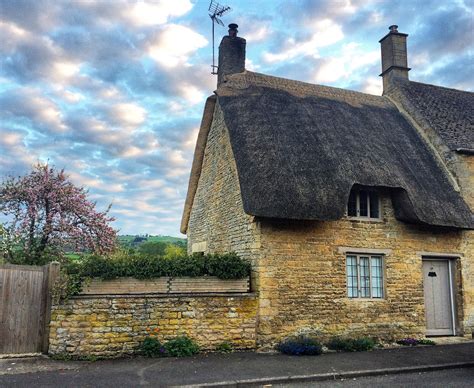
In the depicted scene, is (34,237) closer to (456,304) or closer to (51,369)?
(51,369)

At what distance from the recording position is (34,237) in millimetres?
11977

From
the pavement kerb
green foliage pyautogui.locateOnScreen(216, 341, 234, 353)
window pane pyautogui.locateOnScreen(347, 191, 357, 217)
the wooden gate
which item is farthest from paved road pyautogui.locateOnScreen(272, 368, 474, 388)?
the wooden gate

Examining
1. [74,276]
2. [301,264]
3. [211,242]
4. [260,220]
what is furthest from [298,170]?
[74,276]

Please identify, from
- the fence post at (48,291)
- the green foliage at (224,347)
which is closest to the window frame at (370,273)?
the green foliage at (224,347)

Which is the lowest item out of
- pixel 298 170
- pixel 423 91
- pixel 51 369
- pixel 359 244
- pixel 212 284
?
pixel 51 369

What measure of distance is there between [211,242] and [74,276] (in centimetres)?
576

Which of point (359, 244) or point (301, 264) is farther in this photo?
point (359, 244)

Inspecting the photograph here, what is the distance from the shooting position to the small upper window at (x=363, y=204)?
12031 millimetres

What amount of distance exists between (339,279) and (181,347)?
4.41 m

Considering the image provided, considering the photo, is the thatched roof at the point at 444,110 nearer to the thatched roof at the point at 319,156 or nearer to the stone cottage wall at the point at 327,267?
the thatched roof at the point at 319,156

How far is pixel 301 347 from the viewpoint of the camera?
9.81 meters

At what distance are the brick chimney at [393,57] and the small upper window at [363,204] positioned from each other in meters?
6.86

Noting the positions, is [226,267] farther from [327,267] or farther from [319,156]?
[319,156]

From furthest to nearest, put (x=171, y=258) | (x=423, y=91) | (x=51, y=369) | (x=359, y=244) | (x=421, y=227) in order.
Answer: (x=423, y=91) < (x=421, y=227) < (x=359, y=244) < (x=171, y=258) < (x=51, y=369)
